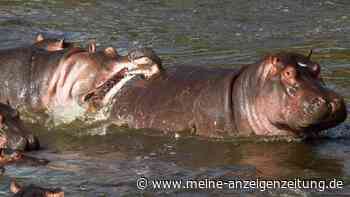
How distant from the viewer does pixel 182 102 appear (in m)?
8.68

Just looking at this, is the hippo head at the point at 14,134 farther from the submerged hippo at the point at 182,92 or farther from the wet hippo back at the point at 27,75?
the wet hippo back at the point at 27,75

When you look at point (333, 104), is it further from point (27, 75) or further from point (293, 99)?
point (27, 75)

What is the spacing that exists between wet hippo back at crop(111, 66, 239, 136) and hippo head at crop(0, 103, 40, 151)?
99 centimetres

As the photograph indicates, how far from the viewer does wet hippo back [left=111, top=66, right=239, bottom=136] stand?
27.7ft

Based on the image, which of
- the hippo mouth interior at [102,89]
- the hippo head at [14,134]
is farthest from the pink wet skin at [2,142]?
the hippo mouth interior at [102,89]

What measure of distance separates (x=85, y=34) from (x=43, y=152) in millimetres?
5850

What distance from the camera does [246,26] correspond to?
14477 mm

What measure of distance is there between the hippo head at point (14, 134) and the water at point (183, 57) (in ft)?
0.38

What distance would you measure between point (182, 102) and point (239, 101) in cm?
55

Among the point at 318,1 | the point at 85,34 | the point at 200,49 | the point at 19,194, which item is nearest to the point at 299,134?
the point at 19,194

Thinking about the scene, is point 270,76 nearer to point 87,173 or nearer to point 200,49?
point 87,173

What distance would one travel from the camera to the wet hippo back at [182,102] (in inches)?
333

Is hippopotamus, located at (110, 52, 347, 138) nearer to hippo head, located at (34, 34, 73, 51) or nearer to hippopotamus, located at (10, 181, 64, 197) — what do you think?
hippo head, located at (34, 34, 73, 51)

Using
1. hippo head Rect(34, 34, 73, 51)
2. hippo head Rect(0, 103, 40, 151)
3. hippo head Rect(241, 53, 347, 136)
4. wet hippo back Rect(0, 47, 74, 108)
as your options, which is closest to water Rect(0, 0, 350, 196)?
hippo head Rect(0, 103, 40, 151)
